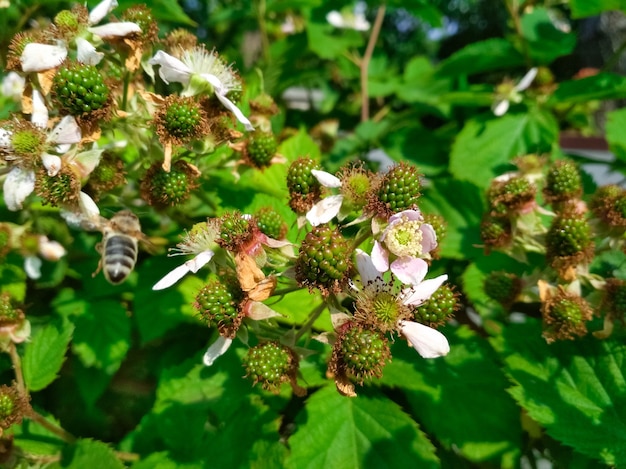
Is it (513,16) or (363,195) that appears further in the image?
(513,16)

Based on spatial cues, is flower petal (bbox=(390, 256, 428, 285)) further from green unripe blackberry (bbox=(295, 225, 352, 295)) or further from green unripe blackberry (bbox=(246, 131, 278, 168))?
green unripe blackberry (bbox=(246, 131, 278, 168))

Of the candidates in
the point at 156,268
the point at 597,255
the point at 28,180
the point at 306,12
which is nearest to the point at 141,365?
the point at 156,268

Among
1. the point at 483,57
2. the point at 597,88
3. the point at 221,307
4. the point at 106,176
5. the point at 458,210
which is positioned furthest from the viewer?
the point at 483,57

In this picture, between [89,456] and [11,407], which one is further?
[89,456]

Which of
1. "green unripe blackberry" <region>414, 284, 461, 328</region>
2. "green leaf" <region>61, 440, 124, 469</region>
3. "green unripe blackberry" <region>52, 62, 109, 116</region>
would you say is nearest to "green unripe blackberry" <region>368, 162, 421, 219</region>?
"green unripe blackberry" <region>414, 284, 461, 328</region>

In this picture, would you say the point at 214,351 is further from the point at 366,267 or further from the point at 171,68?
the point at 171,68

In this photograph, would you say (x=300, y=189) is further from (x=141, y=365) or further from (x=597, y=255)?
(x=141, y=365)

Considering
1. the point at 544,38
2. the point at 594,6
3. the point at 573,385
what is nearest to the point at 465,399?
the point at 573,385
